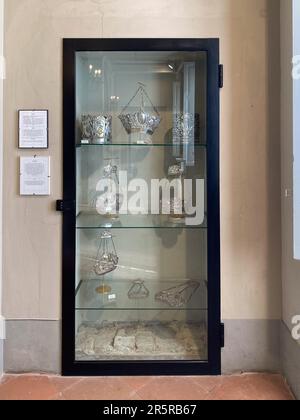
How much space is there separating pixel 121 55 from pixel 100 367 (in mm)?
1634

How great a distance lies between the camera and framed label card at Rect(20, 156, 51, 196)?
1.81m

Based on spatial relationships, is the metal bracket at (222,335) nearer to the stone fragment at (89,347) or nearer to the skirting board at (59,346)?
the skirting board at (59,346)

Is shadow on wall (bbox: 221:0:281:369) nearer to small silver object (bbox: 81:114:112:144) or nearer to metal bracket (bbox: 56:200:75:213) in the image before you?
small silver object (bbox: 81:114:112:144)

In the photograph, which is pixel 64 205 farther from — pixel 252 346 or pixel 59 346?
pixel 252 346

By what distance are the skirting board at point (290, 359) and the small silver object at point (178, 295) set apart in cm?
51

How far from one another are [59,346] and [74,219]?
2.17ft

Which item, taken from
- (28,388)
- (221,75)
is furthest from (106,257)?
(221,75)

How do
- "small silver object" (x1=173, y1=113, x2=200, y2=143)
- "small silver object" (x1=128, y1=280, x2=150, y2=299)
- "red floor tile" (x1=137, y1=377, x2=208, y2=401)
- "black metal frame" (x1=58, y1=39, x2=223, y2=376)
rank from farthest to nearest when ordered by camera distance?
"small silver object" (x1=128, y1=280, x2=150, y2=299) → "small silver object" (x1=173, y1=113, x2=200, y2=143) → "black metal frame" (x1=58, y1=39, x2=223, y2=376) → "red floor tile" (x1=137, y1=377, x2=208, y2=401)

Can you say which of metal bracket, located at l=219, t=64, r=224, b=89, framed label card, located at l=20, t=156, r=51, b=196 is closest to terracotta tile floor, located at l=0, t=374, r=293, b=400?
framed label card, located at l=20, t=156, r=51, b=196

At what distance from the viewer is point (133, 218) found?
2020mm

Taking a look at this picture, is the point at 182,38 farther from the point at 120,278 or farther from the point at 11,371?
the point at 11,371

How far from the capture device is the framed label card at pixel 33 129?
5.92 ft

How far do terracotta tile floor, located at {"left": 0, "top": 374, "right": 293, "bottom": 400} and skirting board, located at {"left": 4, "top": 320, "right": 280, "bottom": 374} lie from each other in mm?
47

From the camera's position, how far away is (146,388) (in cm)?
169
